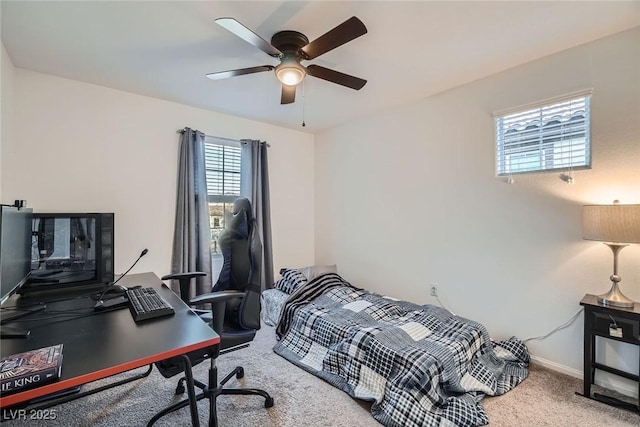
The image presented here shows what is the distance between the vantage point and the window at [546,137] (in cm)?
219

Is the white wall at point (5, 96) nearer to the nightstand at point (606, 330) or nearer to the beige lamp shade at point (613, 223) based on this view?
the beige lamp shade at point (613, 223)

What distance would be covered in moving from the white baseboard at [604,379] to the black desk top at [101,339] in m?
2.60

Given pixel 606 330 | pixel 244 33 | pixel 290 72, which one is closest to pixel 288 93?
pixel 290 72

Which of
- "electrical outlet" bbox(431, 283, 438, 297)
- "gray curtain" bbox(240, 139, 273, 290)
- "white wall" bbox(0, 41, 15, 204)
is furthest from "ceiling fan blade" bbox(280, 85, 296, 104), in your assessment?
"electrical outlet" bbox(431, 283, 438, 297)

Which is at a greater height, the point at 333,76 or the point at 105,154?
the point at 333,76

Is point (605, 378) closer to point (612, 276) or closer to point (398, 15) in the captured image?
point (612, 276)

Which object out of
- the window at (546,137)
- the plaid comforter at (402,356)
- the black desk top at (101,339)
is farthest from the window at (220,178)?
the window at (546,137)

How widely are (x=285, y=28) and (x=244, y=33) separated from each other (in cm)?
41

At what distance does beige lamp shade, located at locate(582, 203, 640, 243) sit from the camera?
1.73 metres

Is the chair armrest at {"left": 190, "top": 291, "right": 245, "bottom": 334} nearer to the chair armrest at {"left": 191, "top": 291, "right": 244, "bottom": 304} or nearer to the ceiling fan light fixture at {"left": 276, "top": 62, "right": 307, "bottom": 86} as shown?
the chair armrest at {"left": 191, "top": 291, "right": 244, "bottom": 304}

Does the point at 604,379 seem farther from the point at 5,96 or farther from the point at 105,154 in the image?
the point at 5,96

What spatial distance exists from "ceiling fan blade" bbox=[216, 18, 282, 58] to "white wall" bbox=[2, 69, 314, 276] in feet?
6.22

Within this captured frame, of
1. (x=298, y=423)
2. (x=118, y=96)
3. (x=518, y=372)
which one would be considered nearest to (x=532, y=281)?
(x=518, y=372)

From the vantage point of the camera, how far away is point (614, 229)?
1793 millimetres
